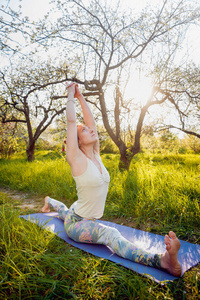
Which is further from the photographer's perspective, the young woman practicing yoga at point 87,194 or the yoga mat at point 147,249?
the young woman practicing yoga at point 87,194

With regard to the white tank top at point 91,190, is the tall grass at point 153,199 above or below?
below

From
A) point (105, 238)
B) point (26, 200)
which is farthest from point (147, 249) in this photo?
point (26, 200)

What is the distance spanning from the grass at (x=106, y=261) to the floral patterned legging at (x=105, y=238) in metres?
0.15

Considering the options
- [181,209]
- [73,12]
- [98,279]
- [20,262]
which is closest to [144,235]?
[181,209]

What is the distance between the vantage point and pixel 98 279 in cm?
178

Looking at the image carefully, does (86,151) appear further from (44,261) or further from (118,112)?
(118,112)

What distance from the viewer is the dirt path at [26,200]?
4.26 m

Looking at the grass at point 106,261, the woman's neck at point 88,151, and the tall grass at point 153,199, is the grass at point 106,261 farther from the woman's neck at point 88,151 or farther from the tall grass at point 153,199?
the woman's neck at point 88,151

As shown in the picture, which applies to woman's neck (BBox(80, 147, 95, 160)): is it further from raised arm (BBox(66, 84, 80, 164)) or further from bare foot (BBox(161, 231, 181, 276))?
bare foot (BBox(161, 231, 181, 276))

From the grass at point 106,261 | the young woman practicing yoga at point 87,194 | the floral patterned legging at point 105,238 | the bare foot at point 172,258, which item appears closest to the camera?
the grass at point 106,261

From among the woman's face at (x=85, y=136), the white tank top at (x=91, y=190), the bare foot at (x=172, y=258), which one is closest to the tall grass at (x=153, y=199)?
the bare foot at (x=172, y=258)

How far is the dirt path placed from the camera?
4257 mm

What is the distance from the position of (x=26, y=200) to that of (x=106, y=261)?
3318 mm

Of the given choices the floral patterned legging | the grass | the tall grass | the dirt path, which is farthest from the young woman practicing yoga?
the dirt path
